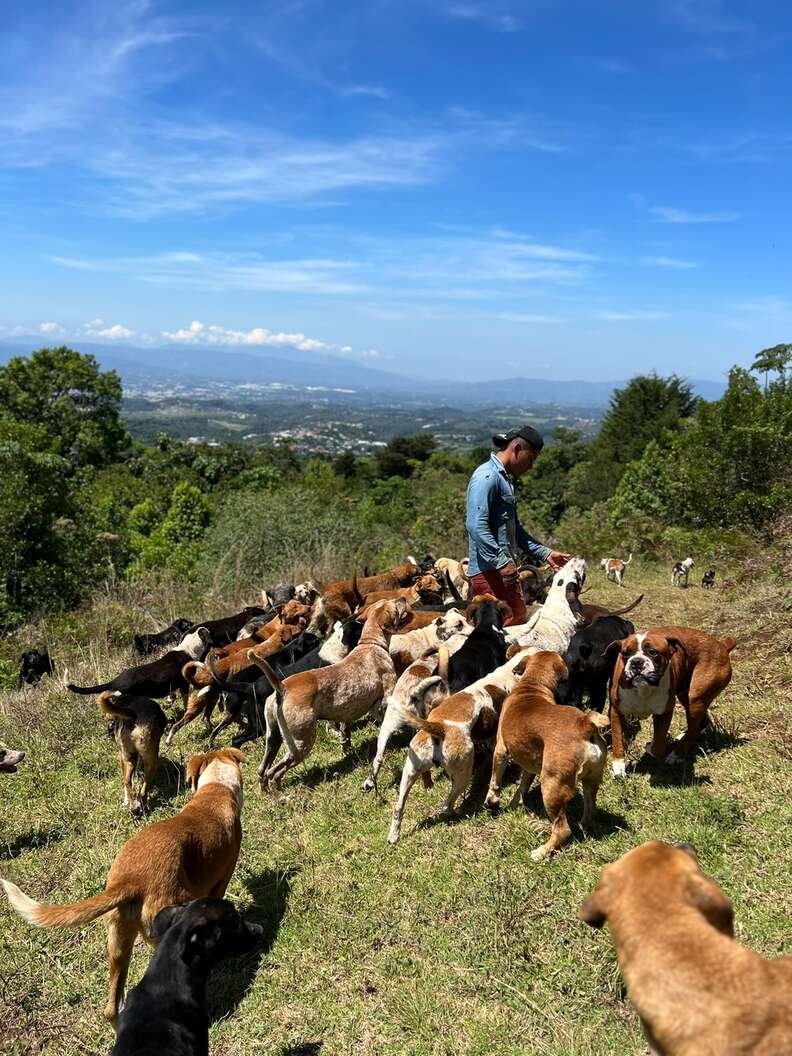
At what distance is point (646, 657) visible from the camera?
15.7 feet

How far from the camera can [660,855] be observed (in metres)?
2.22

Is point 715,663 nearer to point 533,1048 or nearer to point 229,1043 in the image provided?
point 533,1048

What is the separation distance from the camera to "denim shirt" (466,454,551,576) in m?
6.08

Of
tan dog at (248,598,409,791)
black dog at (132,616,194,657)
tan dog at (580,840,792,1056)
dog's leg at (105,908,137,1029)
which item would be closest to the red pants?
tan dog at (248,598,409,791)

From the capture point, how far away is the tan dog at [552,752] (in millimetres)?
4121

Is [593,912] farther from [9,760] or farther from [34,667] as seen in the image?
[34,667]

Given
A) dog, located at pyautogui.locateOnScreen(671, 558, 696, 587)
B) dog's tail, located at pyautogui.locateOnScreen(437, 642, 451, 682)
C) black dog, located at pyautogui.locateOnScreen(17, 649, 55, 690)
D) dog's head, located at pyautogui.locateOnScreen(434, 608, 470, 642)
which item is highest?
dog's head, located at pyautogui.locateOnScreen(434, 608, 470, 642)

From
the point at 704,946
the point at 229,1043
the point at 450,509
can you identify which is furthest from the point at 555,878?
the point at 450,509

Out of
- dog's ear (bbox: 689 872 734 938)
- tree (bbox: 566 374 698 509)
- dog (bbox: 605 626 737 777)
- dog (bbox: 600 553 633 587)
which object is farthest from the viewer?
tree (bbox: 566 374 698 509)

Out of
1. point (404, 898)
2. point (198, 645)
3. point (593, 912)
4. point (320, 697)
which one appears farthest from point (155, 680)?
point (593, 912)

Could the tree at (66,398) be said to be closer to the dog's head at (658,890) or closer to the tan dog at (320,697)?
the tan dog at (320,697)

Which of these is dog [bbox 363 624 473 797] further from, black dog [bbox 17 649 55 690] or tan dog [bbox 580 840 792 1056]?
black dog [bbox 17 649 55 690]

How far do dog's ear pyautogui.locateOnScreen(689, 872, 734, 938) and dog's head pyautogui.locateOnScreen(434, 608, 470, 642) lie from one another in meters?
4.53

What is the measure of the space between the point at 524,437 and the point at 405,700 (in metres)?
2.51
